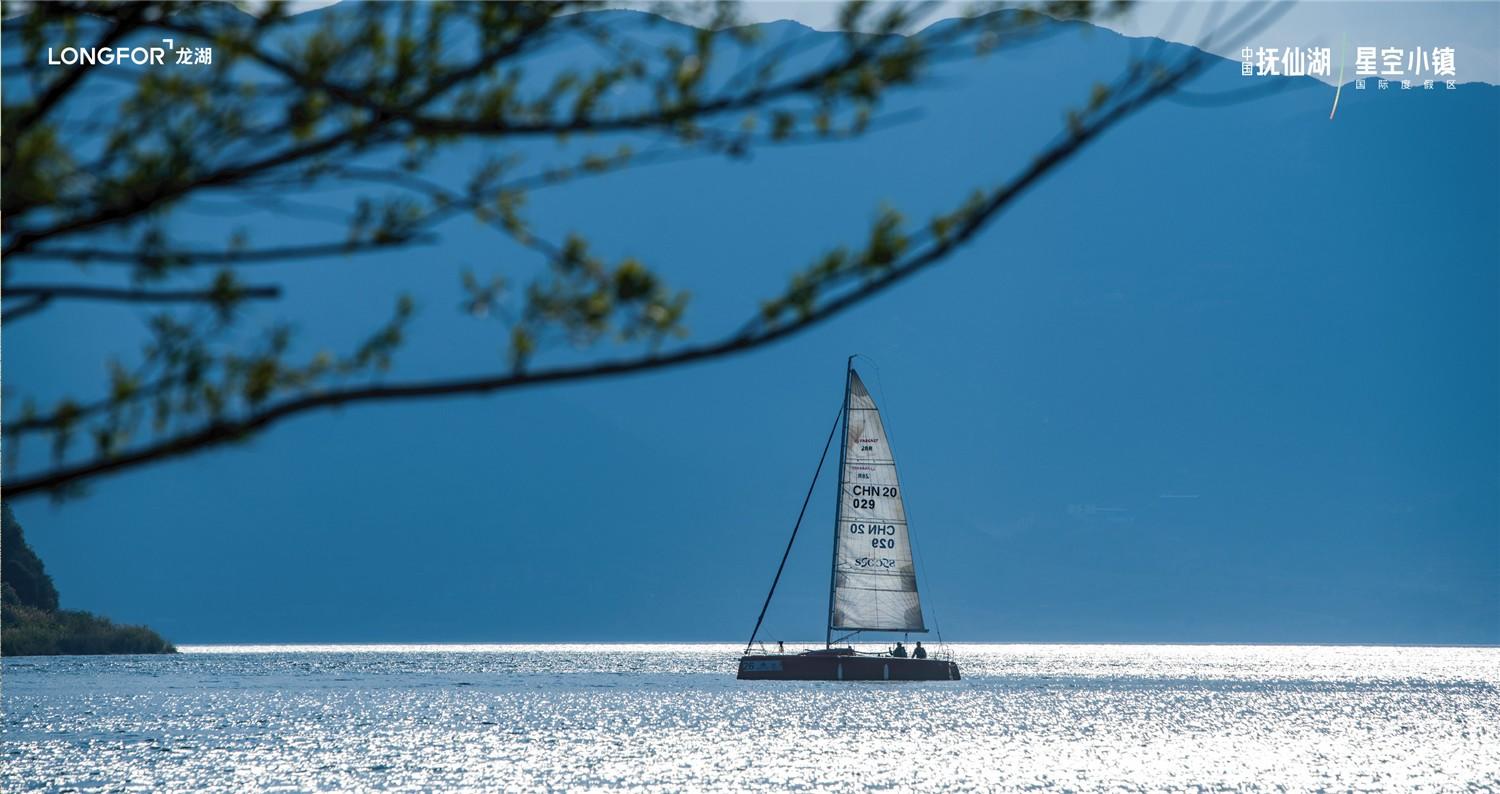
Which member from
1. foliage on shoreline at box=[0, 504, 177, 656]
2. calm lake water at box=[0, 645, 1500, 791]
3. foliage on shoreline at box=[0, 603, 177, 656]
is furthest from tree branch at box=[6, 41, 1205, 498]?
foliage on shoreline at box=[0, 603, 177, 656]

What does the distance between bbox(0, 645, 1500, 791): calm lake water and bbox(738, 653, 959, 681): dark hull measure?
2.52m

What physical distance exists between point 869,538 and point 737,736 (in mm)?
10577

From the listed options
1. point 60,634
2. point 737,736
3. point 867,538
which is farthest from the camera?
point 60,634

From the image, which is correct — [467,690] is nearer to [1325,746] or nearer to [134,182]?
[1325,746]

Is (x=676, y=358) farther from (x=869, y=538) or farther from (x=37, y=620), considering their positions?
(x=37, y=620)

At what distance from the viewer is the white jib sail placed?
65.5 m

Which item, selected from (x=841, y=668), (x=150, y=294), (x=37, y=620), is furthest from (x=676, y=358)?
(x=37, y=620)

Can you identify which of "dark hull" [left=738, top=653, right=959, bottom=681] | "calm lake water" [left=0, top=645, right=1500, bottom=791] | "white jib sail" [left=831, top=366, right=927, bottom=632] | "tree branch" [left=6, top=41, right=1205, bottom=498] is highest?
"white jib sail" [left=831, top=366, right=927, bottom=632]

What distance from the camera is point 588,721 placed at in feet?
255

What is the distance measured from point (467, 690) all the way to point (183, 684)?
27.4 metres

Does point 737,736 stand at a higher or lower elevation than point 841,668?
lower

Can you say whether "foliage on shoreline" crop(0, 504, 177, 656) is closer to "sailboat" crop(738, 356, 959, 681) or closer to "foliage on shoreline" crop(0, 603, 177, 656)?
"foliage on shoreline" crop(0, 603, 177, 656)

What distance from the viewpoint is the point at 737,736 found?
67.7 meters

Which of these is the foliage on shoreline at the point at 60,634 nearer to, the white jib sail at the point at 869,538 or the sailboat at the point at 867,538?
the sailboat at the point at 867,538
